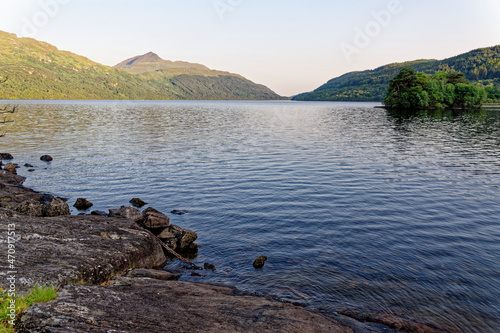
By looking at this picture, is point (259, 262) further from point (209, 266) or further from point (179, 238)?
point (179, 238)

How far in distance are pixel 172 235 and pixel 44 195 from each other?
609 inches

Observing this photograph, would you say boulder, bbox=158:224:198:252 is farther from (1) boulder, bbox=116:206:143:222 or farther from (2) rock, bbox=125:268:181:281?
(2) rock, bbox=125:268:181:281

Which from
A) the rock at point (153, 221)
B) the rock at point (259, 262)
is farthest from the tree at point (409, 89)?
the rock at point (259, 262)

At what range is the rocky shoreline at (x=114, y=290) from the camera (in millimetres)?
8710

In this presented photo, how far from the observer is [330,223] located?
21.7m

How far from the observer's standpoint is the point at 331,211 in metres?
24.1

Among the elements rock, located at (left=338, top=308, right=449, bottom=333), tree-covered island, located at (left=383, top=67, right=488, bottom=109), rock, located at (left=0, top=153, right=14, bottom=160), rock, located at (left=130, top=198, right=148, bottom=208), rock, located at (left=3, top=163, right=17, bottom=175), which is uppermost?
tree-covered island, located at (left=383, top=67, right=488, bottom=109)

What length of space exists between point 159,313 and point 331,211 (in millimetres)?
17319

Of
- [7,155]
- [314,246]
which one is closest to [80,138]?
[7,155]

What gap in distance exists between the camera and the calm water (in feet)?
45.2

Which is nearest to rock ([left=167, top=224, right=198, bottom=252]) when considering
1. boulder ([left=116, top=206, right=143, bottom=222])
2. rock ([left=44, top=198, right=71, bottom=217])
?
boulder ([left=116, top=206, right=143, bottom=222])

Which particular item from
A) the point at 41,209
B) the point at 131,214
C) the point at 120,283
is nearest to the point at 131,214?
the point at 131,214

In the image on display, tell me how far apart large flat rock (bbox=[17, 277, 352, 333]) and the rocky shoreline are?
0.02m

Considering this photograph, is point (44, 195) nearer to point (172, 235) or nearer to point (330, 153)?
point (172, 235)
